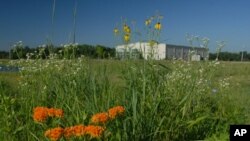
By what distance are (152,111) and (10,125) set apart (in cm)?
145

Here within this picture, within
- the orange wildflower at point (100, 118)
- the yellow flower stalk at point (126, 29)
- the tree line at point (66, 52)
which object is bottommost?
the orange wildflower at point (100, 118)

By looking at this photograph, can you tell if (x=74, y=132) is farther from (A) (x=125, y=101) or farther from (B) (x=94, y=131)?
(A) (x=125, y=101)

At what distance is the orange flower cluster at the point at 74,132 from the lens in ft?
9.23

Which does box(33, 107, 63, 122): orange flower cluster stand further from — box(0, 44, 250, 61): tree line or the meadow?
box(0, 44, 250, 61): tree line

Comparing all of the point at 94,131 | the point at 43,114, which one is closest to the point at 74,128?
the point at 94,131

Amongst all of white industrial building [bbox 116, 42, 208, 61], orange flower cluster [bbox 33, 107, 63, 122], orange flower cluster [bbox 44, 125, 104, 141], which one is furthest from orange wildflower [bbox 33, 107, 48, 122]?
white industrial building [bbox 116, 42, 208, 61]

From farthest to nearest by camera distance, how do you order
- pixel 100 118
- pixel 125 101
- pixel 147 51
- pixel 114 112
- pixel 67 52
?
pixel 67 52 → pixel 147 51 → pixel 125 101 → pixel 114 112 → pixel 100 118

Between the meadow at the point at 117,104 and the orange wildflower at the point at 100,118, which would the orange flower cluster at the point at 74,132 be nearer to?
the meadow at the point at 117,104

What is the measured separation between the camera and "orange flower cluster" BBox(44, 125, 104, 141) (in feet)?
9.23

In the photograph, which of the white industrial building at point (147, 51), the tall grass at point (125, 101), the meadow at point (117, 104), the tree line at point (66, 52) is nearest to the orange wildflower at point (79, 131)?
the meadow at point (117, 104)

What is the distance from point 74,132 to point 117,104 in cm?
139

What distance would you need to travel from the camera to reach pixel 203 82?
6.16m

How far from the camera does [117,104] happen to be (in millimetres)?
4301

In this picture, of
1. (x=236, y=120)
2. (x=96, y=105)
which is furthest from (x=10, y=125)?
(x=236, y=120)
